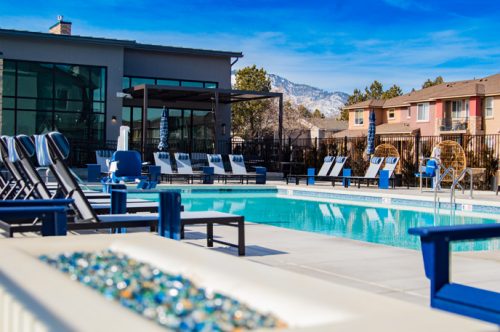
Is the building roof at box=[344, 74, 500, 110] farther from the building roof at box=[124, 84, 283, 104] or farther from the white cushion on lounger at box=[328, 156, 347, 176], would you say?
the white cushion on lounger at box=[328, 156, 347, 176]

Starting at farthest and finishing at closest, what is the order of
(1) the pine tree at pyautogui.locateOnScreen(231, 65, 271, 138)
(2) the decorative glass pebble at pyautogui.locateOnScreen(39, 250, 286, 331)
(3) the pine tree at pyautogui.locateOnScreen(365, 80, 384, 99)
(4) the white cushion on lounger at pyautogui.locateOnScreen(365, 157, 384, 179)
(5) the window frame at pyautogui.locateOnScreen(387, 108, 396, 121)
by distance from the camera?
(3) the pine tree at pyautogui.locateOnScreen(365, 80, 384, 99) → (1) the pine tree at pyautogui.locateOnScreen(231, 65, 271, 138) → (5) the window frame at pyautogui.locateOnScreen(387, 108, 396, 121) → (4) the white cushion on lounger at pyautogui.locateOnScreen(365, 157, 384, 179) → (2) the decorative glass pebble at pyautogui.locateOnScreen(39, 250, 286, 331)

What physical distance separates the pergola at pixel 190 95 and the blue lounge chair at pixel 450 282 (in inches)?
750

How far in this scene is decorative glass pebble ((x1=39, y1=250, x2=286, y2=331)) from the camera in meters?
2.03

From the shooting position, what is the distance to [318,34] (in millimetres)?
62406

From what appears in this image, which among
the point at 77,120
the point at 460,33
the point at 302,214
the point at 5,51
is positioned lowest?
the point at 302,214

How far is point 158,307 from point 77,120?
23208 mm

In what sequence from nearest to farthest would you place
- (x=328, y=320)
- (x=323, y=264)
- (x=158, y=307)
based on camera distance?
(x=328, y=320), (x=158, y=307), (x=323, y=264)

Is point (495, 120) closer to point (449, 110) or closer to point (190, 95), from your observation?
point (449, 110)

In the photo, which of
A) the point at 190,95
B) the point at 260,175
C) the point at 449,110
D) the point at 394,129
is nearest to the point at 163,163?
the point at 260,175

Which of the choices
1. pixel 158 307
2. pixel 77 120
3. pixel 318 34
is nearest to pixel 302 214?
pixel 158 307

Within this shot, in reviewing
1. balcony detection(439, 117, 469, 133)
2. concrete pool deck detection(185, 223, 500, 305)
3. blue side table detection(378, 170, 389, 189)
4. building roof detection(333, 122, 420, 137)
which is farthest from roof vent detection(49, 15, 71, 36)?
balcony detection(439, 117, 469, 133)

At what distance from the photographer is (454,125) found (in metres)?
42.5

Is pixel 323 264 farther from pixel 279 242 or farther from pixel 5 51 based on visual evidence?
pixel 5 51

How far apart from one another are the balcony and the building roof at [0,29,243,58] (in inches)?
763
